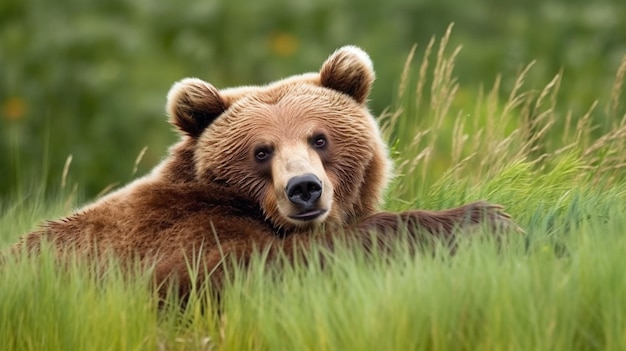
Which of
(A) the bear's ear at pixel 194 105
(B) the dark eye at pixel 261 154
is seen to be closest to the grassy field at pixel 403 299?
(B) the dark eye at pixel 261 154

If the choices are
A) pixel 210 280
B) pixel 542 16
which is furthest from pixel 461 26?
pixel 210 280

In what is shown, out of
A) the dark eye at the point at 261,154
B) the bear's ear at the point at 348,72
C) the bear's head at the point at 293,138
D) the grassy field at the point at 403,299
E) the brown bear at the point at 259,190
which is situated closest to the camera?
the grassy field at the point at 403,299

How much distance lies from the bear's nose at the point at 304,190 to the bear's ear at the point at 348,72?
0.78 m

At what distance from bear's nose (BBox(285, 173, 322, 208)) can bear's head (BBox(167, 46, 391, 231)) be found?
53 mm

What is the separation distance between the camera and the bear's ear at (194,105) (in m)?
5.45

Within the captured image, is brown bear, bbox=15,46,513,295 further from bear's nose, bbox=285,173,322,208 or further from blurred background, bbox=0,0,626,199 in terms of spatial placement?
blurred background, bbox=0,0,626,199

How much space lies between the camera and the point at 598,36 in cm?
1744

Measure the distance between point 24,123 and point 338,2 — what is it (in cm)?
464

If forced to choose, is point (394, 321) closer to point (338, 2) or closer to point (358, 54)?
point (358, 54)

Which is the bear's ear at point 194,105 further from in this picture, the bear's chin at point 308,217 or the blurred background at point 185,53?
the blurred background at point 185,53

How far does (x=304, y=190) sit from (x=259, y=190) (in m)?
0.35

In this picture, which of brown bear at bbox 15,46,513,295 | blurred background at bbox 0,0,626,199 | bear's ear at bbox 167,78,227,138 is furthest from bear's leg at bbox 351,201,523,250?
blurred background at bbox 0,0,626,199

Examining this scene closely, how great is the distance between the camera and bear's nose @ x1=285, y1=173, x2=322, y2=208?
4.97 meters

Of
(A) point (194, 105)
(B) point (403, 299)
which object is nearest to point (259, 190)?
(A) point (194, 105)
